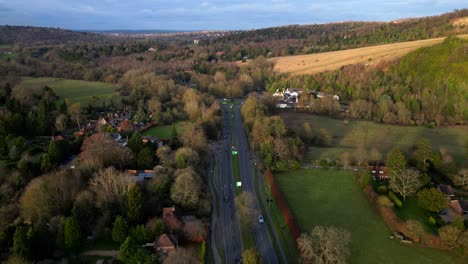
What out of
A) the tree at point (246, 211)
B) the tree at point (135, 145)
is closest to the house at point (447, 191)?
the tree at point (246, 211)

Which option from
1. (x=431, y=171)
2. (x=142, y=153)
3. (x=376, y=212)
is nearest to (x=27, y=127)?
(x=142, y=153)

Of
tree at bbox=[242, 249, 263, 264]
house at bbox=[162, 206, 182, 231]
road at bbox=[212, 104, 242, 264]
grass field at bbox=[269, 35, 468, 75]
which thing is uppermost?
grass field at bbox=[269, 35, 468, 75]

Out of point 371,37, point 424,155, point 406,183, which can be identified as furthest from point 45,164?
point 371,37

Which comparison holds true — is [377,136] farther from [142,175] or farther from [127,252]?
Result: [127,252]

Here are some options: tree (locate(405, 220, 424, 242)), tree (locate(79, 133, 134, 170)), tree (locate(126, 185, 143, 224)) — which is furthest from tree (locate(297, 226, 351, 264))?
tree (locate(79, 133, 134, 170))

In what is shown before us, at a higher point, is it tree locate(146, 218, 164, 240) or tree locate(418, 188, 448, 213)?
tree locate(418, 188, 448, 213)

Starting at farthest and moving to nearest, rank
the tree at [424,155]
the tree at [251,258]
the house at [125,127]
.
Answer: the house at [125,127] → the tree at [424,155] → the tree at [251,258]

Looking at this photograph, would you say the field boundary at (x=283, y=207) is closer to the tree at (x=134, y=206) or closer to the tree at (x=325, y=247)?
the tree at (x=325, y=247)

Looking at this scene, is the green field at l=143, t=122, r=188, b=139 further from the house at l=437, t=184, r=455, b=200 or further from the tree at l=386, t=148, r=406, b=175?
the house at l=437, t=184, r=455, b=200
